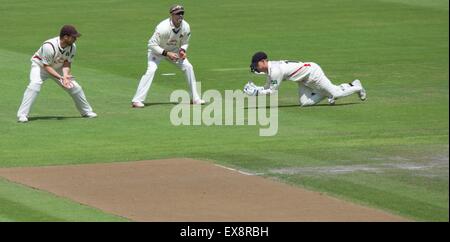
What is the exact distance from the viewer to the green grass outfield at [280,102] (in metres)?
16.7

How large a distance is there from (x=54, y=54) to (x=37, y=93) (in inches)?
33.0

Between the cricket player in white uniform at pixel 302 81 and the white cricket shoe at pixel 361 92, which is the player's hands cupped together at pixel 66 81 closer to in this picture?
the cricket player in white uniform at pixel 302 81

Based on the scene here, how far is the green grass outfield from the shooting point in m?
16.7

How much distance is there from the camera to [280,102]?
80.0ft

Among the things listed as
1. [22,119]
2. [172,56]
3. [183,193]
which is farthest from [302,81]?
[183,193]

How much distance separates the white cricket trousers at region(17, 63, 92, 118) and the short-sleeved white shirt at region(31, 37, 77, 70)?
0.21 m

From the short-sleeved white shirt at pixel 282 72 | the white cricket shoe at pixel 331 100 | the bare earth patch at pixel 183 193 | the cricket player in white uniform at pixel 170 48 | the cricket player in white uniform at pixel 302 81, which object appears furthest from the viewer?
the cricket player in white uniform at pixel 170 48

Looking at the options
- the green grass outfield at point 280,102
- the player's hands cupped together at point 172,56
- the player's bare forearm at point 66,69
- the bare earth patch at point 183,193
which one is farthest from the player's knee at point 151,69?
the bare earth patch at point 183,193

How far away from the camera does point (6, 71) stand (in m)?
29.2

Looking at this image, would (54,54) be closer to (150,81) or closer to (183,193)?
(150,81)

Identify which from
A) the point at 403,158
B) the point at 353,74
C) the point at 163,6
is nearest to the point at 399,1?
the point at 163,6

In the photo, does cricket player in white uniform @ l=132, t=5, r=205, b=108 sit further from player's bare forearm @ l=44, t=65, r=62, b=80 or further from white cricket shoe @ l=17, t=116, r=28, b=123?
white cricket shoe @ l=17, t=116, r=28, b=123

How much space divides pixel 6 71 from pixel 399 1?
18694 millimetres

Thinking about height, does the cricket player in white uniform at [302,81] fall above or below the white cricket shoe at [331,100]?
above
